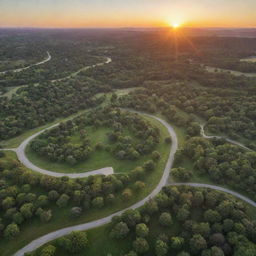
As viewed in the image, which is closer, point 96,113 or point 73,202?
point 73,202

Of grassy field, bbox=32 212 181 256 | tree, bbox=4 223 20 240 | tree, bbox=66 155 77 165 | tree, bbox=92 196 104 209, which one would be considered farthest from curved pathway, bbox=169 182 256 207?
tree, bbox=4 223 20 240

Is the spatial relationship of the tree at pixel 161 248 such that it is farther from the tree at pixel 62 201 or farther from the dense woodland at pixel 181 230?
the tree at pixel 62 201

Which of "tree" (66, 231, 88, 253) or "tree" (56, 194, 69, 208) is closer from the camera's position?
"tree" (66, 231, 88, 253)

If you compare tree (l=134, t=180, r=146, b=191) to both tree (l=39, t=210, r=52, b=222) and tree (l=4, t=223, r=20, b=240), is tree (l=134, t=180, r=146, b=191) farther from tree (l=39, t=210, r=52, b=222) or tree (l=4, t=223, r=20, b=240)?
tree (l=4, t=223, r=20, b=240)

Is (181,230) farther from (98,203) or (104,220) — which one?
(98,203)

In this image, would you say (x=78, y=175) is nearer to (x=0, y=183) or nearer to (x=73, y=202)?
(x=73, y=202)

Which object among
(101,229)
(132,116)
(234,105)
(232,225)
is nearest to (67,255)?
(101,229)

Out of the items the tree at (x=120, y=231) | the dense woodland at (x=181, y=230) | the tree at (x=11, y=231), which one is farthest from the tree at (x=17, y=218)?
the tree at (x=120, y=231)
